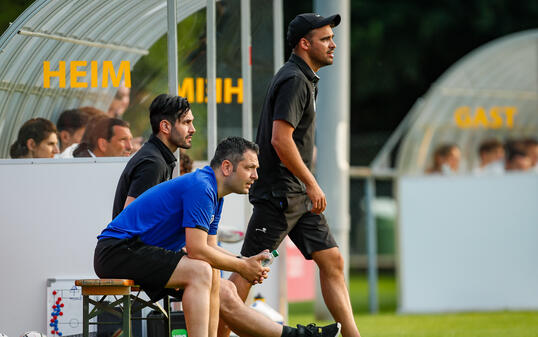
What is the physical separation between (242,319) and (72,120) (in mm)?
2403

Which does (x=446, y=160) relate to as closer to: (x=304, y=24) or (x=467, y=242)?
(x=467, y=242)

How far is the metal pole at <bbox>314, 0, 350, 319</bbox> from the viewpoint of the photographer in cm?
1189

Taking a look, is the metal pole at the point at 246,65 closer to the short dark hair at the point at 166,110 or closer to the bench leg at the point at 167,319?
the short dark hair at the point at 166,110

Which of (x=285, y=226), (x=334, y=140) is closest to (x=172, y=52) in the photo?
(x=285, y=226)

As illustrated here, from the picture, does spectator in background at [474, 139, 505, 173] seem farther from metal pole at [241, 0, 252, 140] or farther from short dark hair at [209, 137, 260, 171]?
short dark hair at [209, 137, 260, 171]

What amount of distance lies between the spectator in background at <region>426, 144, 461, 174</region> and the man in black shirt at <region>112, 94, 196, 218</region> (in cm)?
840

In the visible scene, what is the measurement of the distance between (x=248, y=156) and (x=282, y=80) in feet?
3.12

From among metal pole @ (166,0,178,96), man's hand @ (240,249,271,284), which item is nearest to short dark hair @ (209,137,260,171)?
man's hand @ (240,249,271,284)

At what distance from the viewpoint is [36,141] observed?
7840 mm

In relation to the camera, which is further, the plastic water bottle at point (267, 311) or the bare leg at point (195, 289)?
the plastic water bottle at point (267, 311)

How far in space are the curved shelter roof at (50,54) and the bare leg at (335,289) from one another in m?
2.16

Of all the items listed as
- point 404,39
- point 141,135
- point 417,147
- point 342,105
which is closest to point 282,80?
point 141,135

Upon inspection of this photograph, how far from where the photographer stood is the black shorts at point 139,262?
6.11 meters

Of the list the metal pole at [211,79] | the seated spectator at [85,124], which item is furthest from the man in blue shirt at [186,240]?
the metal pole at [211,79]
